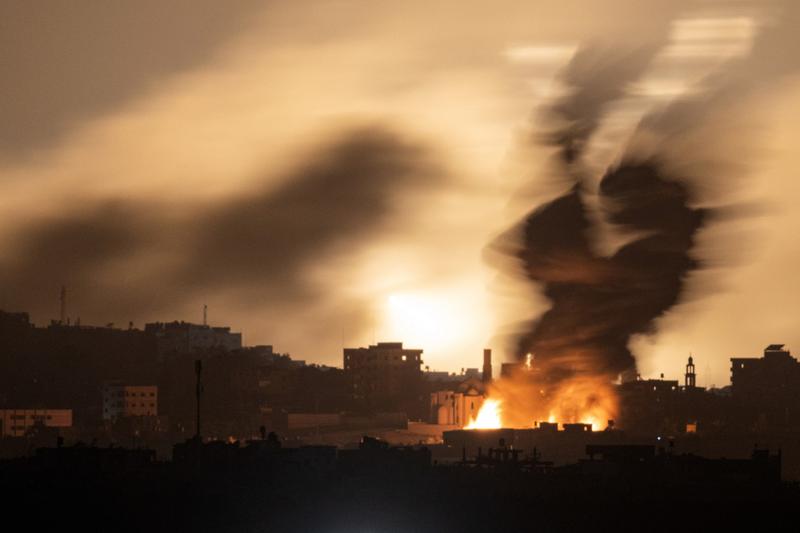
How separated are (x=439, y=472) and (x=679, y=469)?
1381 cm

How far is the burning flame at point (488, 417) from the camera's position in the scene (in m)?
194

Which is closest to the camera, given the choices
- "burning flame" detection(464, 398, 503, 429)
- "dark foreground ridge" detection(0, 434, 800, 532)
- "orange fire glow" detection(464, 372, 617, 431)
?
"dark foreground ridge" detection(0, 434, 800, 532)

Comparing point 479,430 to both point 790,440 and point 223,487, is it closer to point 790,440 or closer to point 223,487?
point 790,440

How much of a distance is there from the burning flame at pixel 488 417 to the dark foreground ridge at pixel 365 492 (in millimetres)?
75387

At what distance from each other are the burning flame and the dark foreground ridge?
75.4m

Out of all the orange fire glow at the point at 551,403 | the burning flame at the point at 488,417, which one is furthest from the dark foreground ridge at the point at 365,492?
the burning flame at the point at 488,417

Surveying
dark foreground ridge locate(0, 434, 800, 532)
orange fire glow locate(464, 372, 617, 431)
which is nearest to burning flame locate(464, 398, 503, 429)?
orange fire glow locate(464, 372, 617, 431)

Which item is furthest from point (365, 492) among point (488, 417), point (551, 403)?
point (488, 417)

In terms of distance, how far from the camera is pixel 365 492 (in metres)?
101

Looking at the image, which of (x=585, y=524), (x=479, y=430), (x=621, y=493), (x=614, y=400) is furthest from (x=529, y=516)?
(x=614, y=400)

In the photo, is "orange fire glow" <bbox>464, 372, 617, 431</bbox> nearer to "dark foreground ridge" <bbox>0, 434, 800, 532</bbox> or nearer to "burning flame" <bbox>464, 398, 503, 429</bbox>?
"burning flame" <bbox>464, 398, 503, 429</bbox>

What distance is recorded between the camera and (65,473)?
331ft

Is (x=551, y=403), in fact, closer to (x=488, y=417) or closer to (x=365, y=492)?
(x=488, y=417)

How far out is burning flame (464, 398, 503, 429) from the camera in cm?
19438
